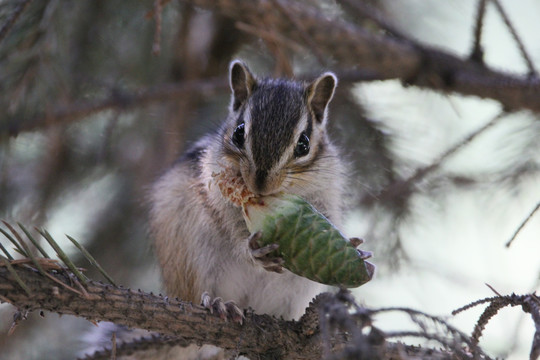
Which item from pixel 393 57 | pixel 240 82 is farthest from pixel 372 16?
pixel 240 82

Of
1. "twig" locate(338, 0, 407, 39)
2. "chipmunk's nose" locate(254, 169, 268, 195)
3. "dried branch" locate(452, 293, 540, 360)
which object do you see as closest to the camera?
"dried branch" locate(452, 293, 540, 360)

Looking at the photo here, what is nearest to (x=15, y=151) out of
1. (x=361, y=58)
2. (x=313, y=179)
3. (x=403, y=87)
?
(x=313, y=179)

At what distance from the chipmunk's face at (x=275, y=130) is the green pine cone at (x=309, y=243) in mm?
171

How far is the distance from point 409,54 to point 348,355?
1.99 m

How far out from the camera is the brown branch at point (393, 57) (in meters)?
2.36

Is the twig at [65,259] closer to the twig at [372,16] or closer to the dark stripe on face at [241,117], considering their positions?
the dark stripe on face at [241,117]

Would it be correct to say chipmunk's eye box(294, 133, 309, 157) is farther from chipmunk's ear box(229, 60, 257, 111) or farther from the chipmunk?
chipmunk's ear box(229, 60, 257, 111)

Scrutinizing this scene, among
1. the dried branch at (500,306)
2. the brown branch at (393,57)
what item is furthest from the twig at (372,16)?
the dried branch at (500,306)

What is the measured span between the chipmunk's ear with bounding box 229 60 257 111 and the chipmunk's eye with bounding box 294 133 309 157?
0.35m

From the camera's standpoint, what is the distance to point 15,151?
2.43m

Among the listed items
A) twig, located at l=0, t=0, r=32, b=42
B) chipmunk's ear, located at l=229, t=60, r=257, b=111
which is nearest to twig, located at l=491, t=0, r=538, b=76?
chipmunk's ear, located at l=229, t=60, r=257, b=111

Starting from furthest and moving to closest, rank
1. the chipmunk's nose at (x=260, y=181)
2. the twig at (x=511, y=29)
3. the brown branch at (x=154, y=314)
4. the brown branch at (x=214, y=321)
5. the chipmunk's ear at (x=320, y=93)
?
the chipmunk's ear at (x=320, y=93) < the twig at (x=511, y=29) < the chipmunk's nose at (x=260, y=181) < the brown branch at (x=154, y=314) < the brown branch at (x=214, y=321)

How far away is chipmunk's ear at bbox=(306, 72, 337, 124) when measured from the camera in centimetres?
231

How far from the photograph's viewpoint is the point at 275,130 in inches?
78.1
